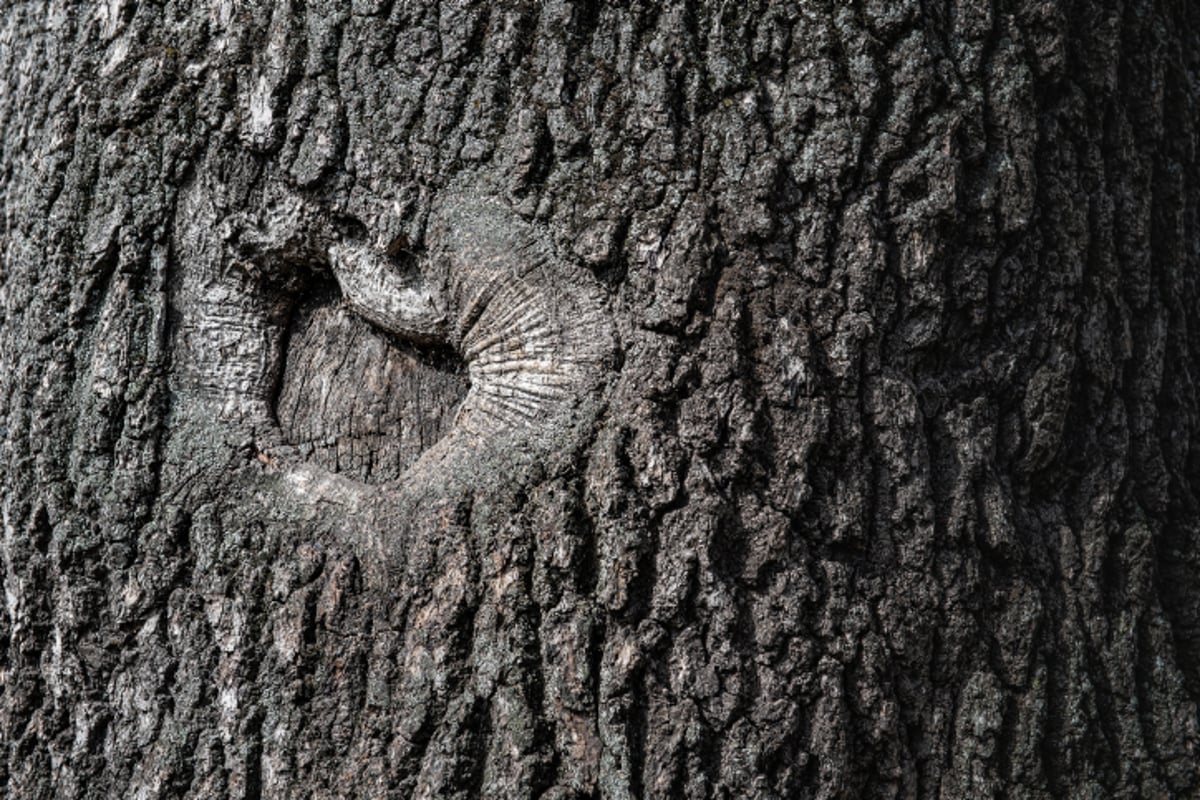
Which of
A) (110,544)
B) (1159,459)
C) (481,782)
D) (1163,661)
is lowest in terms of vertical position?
(481,782)

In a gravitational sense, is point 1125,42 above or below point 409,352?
above

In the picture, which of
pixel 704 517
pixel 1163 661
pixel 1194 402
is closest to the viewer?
pixel 704 517

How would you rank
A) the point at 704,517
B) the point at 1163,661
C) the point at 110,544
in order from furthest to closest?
1. the point at 1163,661
2. the point at 110,544
3. the point at 704,517

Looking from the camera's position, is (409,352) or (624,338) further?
(409,352)

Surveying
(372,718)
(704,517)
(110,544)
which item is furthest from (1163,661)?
(110,544)

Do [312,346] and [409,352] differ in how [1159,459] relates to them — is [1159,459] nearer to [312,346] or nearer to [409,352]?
[409,352]

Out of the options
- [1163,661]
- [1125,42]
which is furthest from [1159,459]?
[1125,42]
